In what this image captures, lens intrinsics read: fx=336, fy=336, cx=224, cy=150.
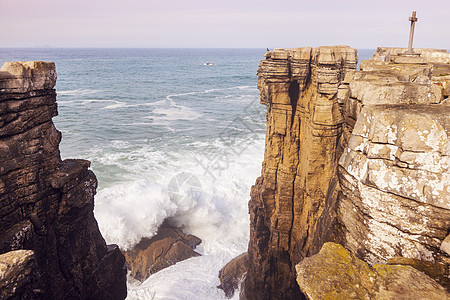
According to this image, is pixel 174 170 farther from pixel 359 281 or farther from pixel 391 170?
pixel 359 281

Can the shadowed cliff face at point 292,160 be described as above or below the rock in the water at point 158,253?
above

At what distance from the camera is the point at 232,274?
19.6 m

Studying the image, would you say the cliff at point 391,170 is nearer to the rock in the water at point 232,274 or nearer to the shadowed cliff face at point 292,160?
the shadowed cliff face at point 292,160

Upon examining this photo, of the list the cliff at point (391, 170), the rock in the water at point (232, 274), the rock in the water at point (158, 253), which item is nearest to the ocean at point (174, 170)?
the rock in the water at point (232, 274)

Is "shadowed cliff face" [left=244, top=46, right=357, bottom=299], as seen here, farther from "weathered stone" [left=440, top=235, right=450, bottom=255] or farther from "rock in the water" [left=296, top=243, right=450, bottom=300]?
"rock in the water" [left=296, top=243, right=450, bottom=300]

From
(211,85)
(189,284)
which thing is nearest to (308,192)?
(189,284)

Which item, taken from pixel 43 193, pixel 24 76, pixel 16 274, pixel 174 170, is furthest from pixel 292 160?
pixel 174 170

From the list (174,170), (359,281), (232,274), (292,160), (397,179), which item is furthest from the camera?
(174,170)

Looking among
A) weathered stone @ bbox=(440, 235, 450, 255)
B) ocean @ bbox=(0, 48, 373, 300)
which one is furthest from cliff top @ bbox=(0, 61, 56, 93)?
ocean @ bbox=(0, 48, 373, 300)

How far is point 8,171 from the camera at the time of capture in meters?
8.58

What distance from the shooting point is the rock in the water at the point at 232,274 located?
18.9 meters

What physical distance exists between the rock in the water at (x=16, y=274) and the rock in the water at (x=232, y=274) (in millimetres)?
13758

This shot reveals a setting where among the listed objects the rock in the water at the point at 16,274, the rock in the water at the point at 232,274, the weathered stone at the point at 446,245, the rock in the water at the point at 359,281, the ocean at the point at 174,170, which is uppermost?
the weathered stone at the point at 446,245

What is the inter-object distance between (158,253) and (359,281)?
62.4 feet
